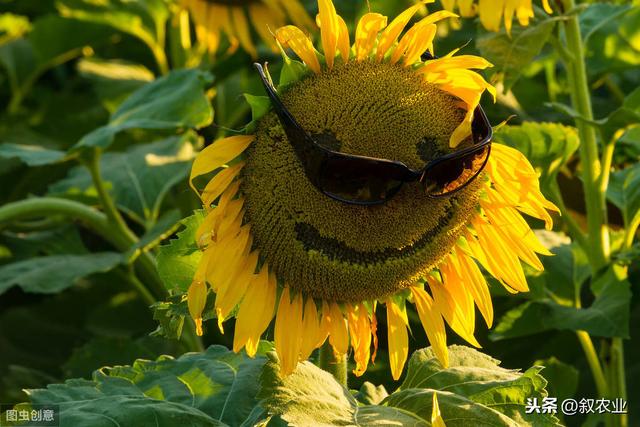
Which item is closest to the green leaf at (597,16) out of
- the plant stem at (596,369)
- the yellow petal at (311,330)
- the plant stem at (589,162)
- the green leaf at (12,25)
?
the plant stem at (589,162)

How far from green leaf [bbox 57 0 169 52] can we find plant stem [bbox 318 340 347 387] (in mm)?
1822

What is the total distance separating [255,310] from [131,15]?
6.20 ft

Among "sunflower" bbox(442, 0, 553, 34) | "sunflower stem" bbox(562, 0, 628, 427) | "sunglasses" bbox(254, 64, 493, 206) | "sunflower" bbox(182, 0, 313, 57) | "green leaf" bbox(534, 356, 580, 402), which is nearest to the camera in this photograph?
"sunglasses" bbox(254, 64, 493, 206)

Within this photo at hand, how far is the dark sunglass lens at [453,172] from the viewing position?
1.32 metres

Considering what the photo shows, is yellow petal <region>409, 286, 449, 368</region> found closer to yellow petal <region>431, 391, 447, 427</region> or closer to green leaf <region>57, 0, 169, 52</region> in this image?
yellow petal <region>431, 391, 447, 427</region>

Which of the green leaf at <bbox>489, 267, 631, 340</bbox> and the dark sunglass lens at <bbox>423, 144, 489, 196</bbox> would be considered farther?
the green leaf at <bbox>489, 267, 631, 340</bbox>

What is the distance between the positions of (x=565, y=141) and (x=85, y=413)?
1.05 metres

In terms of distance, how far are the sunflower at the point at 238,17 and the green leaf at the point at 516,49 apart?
1116 millimetres

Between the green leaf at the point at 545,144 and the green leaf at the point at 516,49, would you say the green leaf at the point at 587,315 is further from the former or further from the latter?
the green leaf at the point at 516,49

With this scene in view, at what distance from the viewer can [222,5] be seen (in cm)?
298

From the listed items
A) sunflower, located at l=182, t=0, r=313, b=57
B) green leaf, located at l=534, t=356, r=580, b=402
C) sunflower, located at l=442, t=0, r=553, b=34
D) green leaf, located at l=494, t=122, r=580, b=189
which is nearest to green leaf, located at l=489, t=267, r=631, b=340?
green leaf, located at l=534, t=356, r=580, b=402

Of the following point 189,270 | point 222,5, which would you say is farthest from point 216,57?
point 189,270

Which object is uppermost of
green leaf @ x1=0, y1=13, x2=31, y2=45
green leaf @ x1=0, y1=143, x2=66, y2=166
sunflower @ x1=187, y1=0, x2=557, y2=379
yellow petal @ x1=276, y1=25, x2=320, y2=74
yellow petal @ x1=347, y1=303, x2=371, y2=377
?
yellow petal @ x1=276, y1=25, x2=320, y2=74

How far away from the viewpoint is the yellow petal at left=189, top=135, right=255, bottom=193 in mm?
1370
